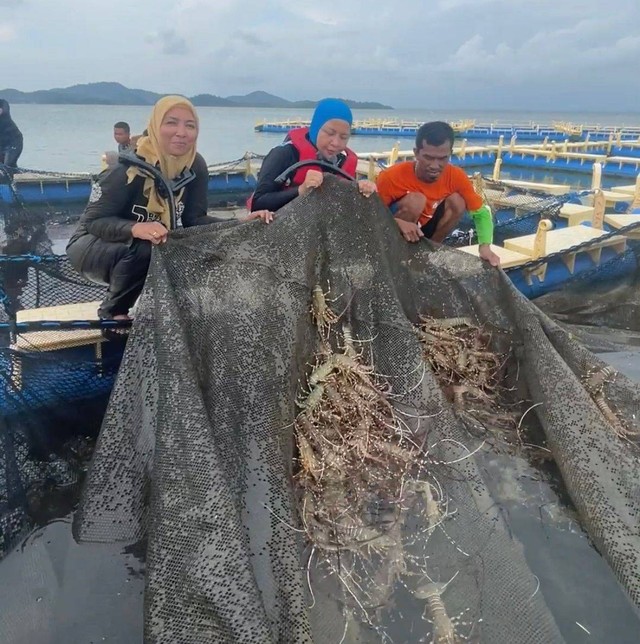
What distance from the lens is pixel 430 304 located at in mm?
4328

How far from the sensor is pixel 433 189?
190 inches

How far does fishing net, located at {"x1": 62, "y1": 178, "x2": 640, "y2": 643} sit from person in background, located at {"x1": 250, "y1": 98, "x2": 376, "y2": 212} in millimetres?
576

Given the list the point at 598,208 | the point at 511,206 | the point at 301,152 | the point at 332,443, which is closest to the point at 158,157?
the point at 301,152

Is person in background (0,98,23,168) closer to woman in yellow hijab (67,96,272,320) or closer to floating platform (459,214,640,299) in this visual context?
woman in yellow hijab (67,96,272,320)

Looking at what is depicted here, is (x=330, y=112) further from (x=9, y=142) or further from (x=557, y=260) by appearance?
(x=9, y=142)

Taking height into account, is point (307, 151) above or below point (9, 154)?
above

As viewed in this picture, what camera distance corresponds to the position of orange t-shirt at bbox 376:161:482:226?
4.81m

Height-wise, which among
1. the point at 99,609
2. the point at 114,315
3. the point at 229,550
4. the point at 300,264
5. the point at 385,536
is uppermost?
the point at 300,264

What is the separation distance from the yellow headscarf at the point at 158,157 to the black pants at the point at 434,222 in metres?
2.37

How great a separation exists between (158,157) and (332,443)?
90.6 inches

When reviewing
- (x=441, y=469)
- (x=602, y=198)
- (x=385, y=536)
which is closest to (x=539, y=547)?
(x=441, y=469)

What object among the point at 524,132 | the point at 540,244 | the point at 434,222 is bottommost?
the point at 540,244

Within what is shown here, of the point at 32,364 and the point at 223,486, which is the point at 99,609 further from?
the point at 32,364

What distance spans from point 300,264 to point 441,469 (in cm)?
152
